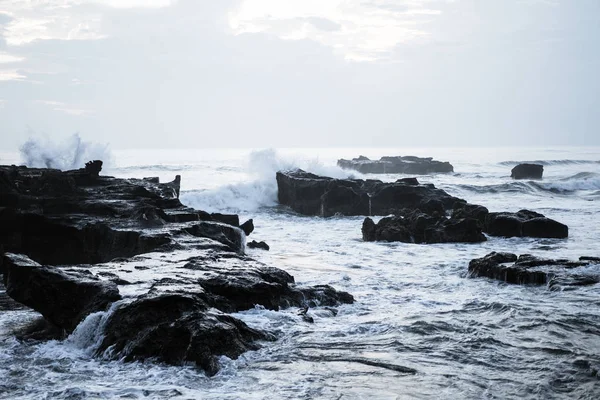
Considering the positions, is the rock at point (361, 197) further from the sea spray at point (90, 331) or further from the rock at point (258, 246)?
the sea spray at point (90, 331)

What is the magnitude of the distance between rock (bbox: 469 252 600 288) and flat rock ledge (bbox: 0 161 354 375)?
12.9 ft

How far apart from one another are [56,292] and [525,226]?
15962mm

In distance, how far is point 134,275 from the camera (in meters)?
11.0

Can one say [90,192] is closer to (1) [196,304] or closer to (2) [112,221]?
(2) [112,221]

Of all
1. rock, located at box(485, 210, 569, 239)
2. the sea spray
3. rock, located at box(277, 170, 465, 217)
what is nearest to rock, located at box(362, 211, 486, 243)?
rock, located at box(485, 210, 569, 239)

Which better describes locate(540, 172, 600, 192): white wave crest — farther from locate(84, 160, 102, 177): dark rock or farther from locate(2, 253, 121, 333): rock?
locate(2, 253, 121, 333): rock

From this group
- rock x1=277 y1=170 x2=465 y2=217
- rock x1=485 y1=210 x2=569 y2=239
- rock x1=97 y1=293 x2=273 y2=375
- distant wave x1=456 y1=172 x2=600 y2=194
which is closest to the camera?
rock x1=97 y1=293 x2=273 y2=375

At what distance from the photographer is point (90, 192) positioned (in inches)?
754

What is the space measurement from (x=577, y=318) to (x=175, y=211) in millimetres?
11332

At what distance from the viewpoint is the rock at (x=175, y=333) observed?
8.18m

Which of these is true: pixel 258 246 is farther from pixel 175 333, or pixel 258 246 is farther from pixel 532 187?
pixel 532 187

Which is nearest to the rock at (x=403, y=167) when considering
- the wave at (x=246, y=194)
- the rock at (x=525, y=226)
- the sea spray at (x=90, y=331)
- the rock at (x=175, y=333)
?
the wave at (x=246, y=194)

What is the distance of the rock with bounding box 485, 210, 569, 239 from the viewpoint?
2088cm

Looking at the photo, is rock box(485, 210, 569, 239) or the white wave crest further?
the white wave crest
